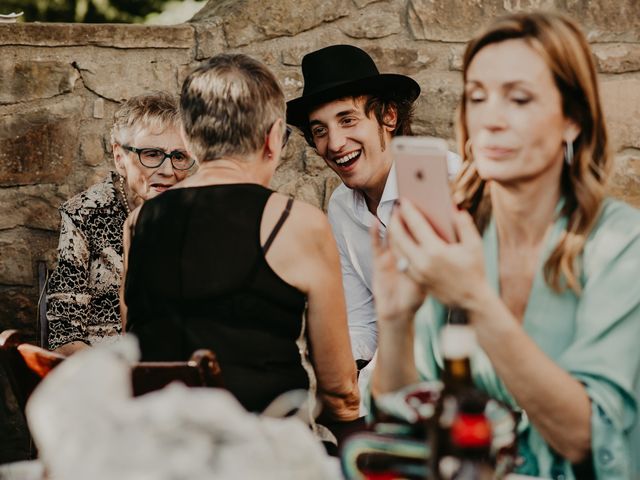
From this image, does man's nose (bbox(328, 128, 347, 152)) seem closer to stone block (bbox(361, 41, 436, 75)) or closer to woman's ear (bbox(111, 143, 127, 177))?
stone block (bbox(361, 41, 436, 75))

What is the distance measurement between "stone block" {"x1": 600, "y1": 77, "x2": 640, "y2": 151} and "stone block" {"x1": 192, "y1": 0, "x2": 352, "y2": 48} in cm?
108

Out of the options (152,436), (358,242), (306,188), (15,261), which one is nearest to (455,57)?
(306,188)

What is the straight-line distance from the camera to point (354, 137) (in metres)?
3.34

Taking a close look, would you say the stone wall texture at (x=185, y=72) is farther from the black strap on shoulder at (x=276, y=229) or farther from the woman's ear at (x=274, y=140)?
the black strap on shoulder at (x=276, y=229)

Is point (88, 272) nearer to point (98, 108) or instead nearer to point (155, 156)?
point (155, 156)

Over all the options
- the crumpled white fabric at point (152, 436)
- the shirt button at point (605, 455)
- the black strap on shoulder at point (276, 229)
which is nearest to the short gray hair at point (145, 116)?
the black strap on shoulder at point (276, 229)

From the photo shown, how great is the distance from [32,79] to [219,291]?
1854 millimetres

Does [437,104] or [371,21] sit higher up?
[371,21]

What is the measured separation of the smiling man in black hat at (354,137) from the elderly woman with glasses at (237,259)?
Answer: 1.02m

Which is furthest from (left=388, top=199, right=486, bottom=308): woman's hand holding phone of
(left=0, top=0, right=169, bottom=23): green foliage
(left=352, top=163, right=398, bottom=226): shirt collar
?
(left=0, top=0, right=169, bottom=23): green foliage

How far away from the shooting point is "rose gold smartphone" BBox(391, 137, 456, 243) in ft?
4.57

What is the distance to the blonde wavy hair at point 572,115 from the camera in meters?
1.76

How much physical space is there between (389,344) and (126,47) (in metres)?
2.30

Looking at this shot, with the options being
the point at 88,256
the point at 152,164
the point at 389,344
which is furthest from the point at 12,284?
the point at 389,344
